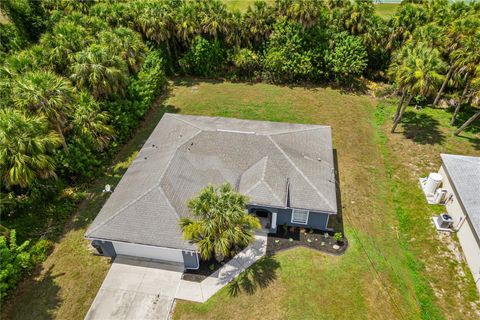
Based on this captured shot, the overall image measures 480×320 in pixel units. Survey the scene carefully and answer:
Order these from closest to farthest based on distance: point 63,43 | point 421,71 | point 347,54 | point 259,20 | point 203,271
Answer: point 203,271, point 421,71, point 63,43, point 347,54, point 259,20

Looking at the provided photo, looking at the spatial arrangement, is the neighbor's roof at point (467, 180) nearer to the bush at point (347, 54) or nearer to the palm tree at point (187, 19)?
the bush at point (347, 54)

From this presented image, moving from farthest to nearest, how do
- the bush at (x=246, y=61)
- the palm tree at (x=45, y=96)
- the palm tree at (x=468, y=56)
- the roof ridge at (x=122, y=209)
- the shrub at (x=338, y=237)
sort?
1. the bush at (x=246, y=61)
2. the palm tree at (x=468, y=56)
3. the shrub at (x=338, y=237)
4. the palm tree at (x=45, y=96)
5. the roof ridge at (x=122, y=209)

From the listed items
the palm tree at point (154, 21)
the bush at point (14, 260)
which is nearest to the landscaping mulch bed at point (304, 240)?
the bush at point (14, 260)

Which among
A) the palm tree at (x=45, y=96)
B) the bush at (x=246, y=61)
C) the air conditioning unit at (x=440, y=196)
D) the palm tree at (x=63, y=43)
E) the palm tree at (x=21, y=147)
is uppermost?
the palm tree at (x=63, y=43)

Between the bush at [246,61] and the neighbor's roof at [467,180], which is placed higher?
the bush at [246,61]

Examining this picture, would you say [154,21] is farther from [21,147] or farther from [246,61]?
[21,147]

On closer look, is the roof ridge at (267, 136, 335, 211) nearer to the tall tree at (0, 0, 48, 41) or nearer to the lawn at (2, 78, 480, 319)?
the lawn at (2, 78, 480, 319)

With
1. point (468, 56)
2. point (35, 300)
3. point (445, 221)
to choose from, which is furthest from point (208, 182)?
point (468, 56)
